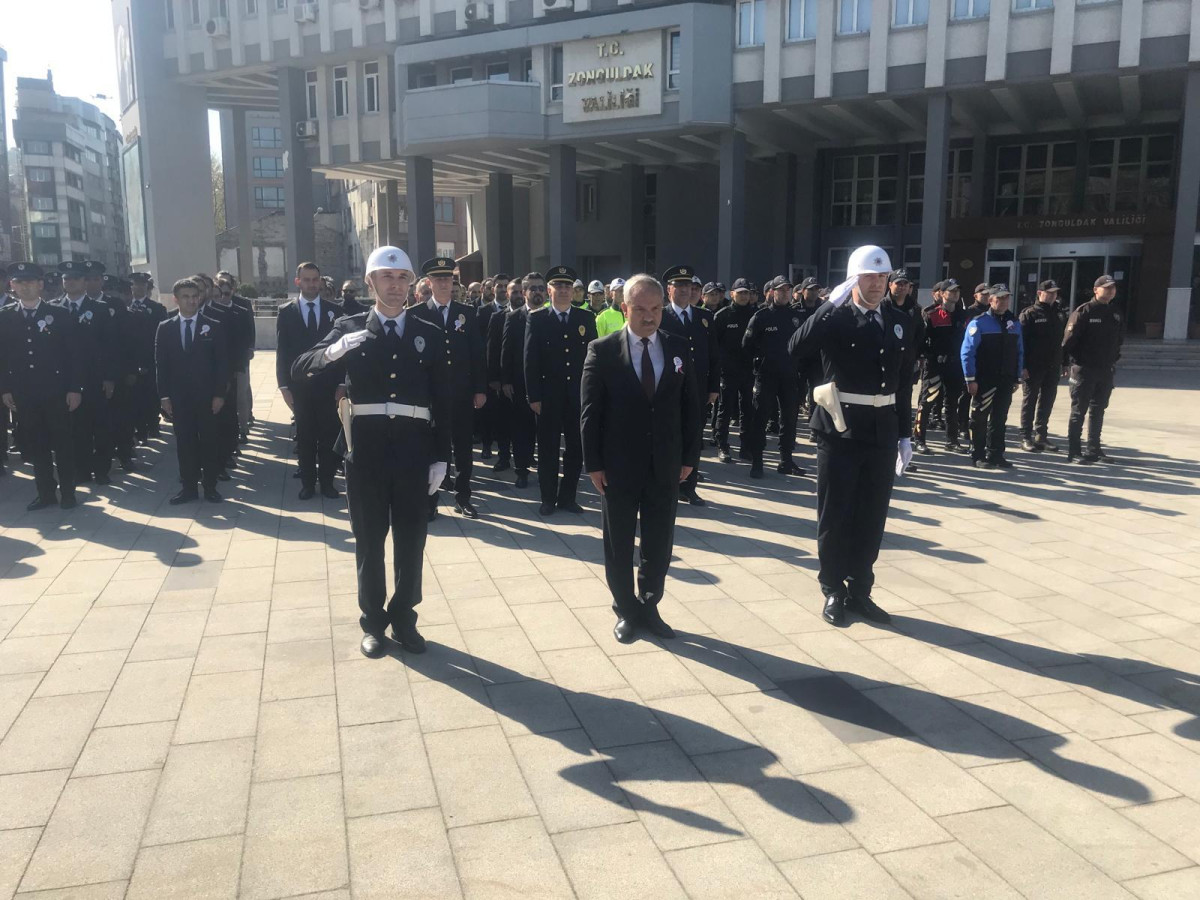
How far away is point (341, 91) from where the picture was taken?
36.3 metres

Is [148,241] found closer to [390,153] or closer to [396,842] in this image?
[390,153]

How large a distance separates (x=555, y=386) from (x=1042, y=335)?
20.0 feet

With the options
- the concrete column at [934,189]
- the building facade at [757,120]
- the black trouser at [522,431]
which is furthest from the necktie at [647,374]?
the building facade at [757,120]

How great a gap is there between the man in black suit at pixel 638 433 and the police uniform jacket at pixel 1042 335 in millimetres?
7162

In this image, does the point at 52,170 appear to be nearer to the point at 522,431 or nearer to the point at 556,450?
the point at 522,431

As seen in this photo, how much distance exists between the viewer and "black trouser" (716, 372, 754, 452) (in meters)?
10.0

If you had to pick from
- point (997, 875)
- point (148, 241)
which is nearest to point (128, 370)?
point (997, 875)

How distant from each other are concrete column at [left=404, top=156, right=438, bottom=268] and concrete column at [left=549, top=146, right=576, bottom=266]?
214 inches

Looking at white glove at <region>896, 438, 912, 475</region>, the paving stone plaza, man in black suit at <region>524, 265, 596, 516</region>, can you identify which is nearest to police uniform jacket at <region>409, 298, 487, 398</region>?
man in black suit at <region>524, 265, 596, 516</region>

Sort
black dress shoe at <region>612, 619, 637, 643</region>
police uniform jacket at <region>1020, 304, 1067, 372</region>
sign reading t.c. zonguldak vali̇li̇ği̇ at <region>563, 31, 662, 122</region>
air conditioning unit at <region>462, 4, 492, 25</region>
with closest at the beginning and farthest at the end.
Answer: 1. black dress shoe at <region>612, 619, 637, 643</region>
2. police uniform jacket at <region>1020, 304, 1067, 372</region>
3. sign reading t.c. zonguldak vali̇li̇ği̇ at <region>563, 31, 662, 122</region>
4. air conditioning unit at <region>462, 4, 492, 25</region>

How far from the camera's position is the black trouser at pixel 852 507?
17.6 ft

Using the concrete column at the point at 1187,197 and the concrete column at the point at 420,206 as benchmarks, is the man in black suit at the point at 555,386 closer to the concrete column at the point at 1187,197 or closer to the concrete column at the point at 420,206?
the concrete column at the point at 1187,197

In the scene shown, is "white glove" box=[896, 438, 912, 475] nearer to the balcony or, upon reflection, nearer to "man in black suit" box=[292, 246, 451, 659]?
"man in black suit" box=[292, 246, 451, 659]

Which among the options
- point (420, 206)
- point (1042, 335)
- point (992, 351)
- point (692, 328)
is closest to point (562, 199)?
point (420, 206)
